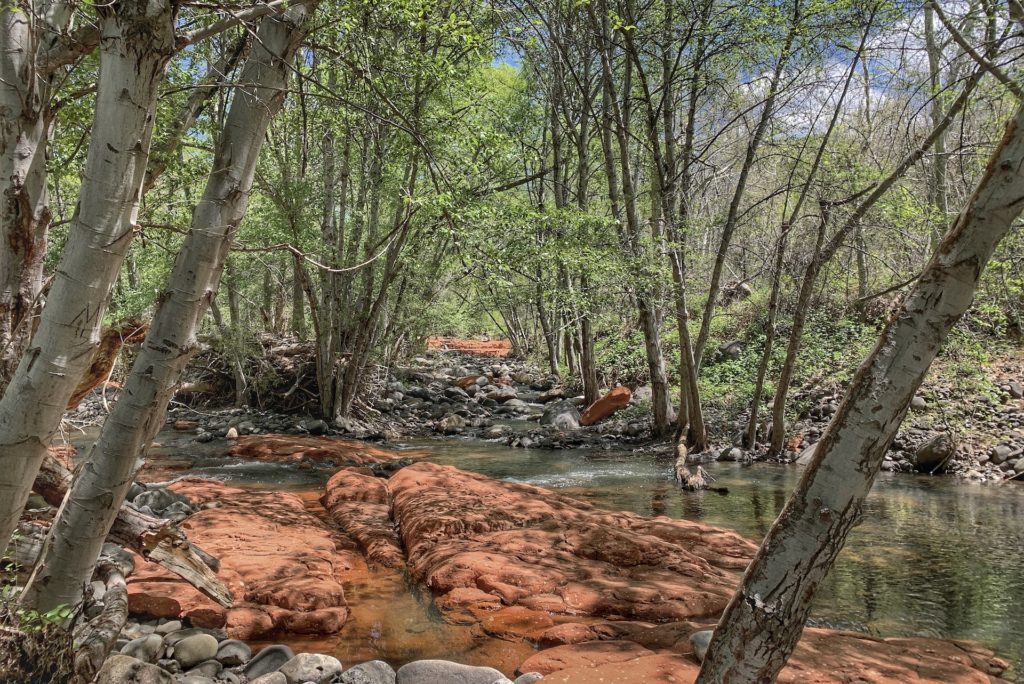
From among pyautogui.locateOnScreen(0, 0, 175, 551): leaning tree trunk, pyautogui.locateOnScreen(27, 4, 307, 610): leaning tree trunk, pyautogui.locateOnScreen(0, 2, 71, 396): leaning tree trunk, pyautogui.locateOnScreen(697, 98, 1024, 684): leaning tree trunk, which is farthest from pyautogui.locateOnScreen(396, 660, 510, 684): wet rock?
pyautogui.locateOnScreen(0, 2, 71, 396): leaning tree trunk

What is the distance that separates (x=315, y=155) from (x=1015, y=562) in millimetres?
14700

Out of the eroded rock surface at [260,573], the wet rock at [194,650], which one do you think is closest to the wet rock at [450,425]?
the eroded rock surface at [260,573]

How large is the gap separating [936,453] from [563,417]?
7.92m

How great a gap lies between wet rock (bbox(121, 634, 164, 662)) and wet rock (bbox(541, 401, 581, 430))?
12278 mm

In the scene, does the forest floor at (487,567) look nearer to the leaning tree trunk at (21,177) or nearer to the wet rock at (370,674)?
the wet rock at (370,674)

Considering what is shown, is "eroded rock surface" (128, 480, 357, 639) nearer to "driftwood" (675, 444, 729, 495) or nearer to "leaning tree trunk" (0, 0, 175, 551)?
"leaning tree trunk" (0, 0, 175, 551)

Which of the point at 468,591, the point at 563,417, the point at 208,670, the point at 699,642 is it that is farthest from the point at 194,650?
the point at 563,417

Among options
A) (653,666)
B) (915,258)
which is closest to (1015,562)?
(915,258)

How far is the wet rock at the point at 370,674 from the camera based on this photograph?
13.2ft

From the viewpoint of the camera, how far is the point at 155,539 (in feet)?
14.6

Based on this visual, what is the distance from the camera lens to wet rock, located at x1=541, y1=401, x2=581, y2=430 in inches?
639

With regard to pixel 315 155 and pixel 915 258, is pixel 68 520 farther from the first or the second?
pixel 315 155

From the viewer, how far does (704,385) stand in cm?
1616

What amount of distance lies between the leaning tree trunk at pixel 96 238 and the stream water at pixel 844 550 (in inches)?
123
